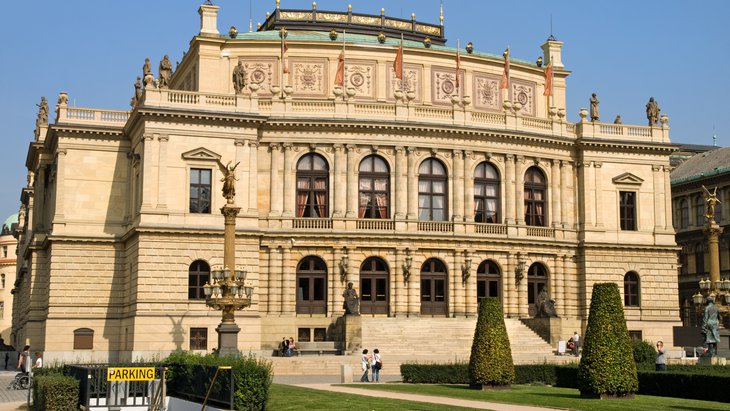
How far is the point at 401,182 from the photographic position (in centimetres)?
6322

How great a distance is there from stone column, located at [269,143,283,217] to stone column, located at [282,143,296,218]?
31 cm

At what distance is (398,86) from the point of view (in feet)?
223

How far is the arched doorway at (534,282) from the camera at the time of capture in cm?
6594

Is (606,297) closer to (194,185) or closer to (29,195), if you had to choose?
(194,185)

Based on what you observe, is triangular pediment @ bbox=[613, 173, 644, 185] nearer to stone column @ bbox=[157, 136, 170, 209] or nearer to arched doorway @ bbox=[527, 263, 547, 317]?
arched doorway @ bbox=[527, 263, 547, 317]

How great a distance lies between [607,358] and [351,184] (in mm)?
30722

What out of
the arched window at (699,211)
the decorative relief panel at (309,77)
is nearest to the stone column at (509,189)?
the decorative relief panel at (309,77)

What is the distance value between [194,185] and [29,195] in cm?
3279

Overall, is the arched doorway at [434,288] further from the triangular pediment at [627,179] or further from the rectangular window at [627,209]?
the triangular pediment at [627,179]

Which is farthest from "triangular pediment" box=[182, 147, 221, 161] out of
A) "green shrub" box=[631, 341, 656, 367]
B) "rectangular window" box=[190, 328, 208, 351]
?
"green shrub" box=[631, 341, 656, 367]

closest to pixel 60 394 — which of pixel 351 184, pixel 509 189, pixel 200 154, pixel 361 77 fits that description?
pixel 200 154

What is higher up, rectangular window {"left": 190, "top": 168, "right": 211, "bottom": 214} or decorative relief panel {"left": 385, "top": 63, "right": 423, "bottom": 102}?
decorative relief panel {"left": 385, "top": 63, "right": 423, "bottom": 102}

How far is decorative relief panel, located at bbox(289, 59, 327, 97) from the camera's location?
220ft

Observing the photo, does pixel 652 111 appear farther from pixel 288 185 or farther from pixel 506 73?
pixel 288 185
